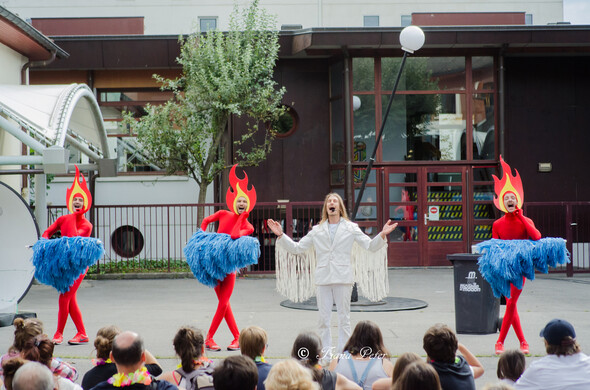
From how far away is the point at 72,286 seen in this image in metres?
9.03

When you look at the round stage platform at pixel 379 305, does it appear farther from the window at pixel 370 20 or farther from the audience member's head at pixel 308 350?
the window at pixel 370 20

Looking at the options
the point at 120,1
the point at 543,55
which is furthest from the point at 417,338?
the point at 120,1

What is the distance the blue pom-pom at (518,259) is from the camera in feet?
27.2

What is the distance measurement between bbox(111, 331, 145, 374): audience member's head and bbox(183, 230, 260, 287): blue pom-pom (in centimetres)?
402

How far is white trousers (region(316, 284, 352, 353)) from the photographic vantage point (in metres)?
8.12

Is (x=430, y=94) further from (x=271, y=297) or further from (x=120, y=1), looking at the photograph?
(x=120, y=1)

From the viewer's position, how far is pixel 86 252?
895 centimetres

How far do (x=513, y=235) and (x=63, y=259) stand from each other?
5.27m

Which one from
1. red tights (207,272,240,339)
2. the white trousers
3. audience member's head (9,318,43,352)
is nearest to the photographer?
audience member's head (9,318,43,352)

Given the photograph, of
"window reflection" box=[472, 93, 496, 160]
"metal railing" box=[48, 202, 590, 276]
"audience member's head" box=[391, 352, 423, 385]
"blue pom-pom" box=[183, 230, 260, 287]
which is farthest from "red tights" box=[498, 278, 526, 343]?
"window reflection" box=[472, 93, 496, 160]

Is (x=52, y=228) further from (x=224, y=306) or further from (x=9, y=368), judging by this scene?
(x=9, y=368)

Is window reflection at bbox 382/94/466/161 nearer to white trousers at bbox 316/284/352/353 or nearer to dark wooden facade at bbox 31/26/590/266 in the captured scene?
dark wooden facade at bbox 31/26/590/266

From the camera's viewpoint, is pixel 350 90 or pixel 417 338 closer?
pixel 417 338

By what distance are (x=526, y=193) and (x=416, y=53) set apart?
4.62 m
